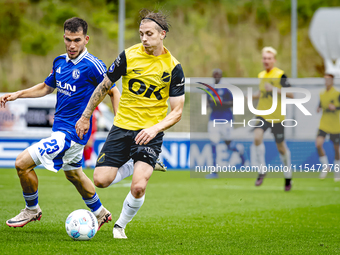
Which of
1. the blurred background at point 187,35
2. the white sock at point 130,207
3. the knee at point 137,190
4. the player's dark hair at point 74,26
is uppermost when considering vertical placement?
the blurred background at point 187,35

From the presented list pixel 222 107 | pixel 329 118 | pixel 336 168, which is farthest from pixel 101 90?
pixel 336 168

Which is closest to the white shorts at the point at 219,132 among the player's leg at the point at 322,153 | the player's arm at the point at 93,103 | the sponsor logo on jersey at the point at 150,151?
the player's leg at the point at 322,153

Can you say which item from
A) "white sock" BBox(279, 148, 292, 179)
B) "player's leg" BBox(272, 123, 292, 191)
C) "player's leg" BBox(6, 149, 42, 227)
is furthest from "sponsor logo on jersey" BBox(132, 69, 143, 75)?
"white sock" BBox(279, 148, 292, 179)

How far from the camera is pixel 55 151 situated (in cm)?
529

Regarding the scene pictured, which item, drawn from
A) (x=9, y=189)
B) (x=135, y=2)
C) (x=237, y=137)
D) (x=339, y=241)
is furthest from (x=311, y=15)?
(x=339, y=241)

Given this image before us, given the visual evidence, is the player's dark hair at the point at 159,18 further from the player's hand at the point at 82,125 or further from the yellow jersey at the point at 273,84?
the yellow jersey at the point at 273,84

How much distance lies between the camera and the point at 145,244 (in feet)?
16.3

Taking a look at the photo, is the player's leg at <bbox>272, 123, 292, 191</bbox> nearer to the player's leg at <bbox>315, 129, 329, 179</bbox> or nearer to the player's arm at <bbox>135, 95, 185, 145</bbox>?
the player's leg at <bbox>315, 129, 329, 179</bbox>

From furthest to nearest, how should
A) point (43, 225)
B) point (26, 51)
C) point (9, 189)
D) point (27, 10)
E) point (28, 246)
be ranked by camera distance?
point (27, 10) < point (26, 51) < point (9, 189) < point (43, 225) < point (28, 246)

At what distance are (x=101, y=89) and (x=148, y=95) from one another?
47cm

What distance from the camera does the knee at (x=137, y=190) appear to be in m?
5.07

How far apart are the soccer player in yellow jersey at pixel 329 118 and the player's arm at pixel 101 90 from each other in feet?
26.3

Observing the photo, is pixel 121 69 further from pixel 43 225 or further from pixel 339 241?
pixel 339 241

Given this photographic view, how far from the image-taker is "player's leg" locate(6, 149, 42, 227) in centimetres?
528
